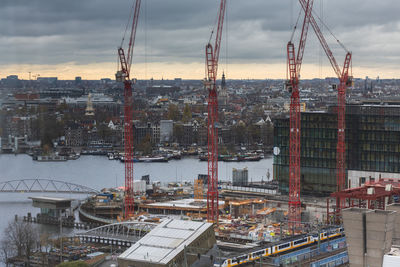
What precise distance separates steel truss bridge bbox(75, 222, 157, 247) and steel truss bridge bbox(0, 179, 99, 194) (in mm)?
6427

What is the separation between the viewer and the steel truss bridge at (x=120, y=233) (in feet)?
42.3

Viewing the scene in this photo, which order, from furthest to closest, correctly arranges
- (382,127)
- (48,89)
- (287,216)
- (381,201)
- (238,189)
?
(48,89) < (238,189) < (382,127) < (287,216) < (381,201)

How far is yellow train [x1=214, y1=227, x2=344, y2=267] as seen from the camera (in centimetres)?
910

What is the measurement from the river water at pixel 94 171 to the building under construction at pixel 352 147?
18.2ft

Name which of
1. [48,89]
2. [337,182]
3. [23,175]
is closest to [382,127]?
[337,182]

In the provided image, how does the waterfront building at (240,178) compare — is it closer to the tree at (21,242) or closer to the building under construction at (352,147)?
the building under construction at (352,147)

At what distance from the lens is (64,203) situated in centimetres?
1662

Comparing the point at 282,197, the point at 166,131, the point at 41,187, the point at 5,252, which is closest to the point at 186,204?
the point at 282,197

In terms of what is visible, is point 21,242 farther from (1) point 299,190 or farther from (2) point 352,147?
(2) point 352,147

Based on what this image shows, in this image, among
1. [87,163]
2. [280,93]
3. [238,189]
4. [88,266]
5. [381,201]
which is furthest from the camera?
[280,93]

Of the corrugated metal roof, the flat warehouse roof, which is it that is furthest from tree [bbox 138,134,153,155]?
the corrugated metal roof

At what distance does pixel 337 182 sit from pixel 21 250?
735cm

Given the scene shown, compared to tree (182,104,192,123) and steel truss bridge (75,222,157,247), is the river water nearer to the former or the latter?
steel truss bridge (75,222,157,247)

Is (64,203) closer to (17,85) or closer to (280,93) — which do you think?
(17,85)
